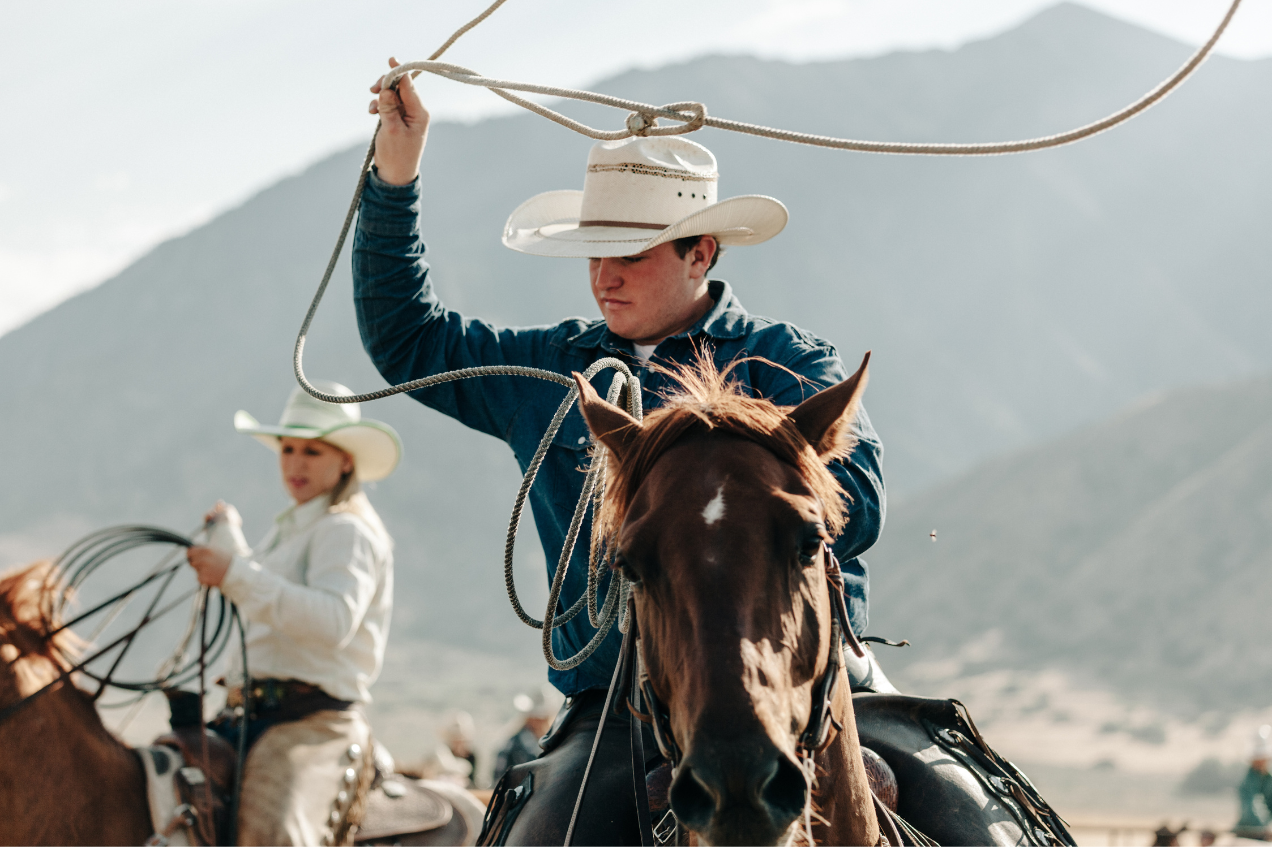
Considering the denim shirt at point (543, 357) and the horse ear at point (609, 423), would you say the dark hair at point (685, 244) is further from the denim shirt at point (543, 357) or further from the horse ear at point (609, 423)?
the horse ear at point (609, 423)

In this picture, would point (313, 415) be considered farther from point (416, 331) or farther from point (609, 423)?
point (609, 423)

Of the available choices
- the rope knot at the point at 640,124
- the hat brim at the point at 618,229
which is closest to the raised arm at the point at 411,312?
the hat brim at the point at 618,229

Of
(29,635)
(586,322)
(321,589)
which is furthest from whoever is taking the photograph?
(321,589)

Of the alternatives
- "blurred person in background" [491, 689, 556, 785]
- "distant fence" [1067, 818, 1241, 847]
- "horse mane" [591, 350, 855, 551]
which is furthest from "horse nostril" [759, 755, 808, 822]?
"distant fence" [1067, 818, 1241, 847]

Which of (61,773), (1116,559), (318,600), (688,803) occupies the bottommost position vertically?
(61,773)

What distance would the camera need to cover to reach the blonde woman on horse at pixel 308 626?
16.8ft

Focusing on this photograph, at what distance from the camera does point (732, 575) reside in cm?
189

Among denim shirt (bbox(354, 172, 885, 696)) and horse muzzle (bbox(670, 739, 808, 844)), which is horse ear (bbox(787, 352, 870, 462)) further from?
horse muzzle (bbox(670, 739, 808, 844))

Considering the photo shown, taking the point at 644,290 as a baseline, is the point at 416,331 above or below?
below

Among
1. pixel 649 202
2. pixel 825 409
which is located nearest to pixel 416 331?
pixel 649 202

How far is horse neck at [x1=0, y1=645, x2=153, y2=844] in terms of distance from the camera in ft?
14.6

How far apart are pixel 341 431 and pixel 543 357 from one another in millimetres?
2881

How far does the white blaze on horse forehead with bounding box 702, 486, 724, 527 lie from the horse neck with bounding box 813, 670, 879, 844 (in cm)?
47

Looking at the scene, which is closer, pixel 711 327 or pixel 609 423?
pixel 609 423
